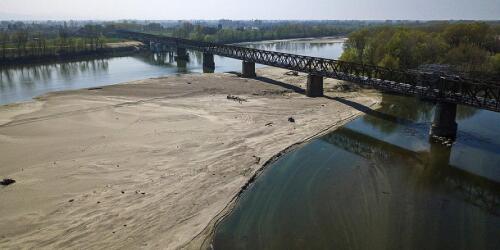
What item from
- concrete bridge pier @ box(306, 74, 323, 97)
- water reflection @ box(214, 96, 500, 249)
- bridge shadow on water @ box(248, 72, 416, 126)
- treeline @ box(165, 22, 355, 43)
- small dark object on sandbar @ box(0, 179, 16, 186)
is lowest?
water reflection @ box(214, 96, 500, 249)

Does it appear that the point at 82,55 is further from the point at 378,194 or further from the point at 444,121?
the point at 378,194

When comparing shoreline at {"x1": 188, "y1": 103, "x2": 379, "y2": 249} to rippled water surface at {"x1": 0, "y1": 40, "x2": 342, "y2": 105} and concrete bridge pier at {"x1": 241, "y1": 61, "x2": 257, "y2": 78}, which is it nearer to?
concrete bridge pier at {"x1": 241, "y1": 61, "x2": 257, "y2": 78}

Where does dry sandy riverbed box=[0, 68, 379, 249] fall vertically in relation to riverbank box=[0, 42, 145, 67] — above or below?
below

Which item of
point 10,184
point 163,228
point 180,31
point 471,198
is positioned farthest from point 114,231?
point 180,31

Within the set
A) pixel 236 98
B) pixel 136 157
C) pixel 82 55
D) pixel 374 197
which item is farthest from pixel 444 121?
pixel 82 55

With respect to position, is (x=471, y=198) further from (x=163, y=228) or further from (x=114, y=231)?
(x=114, y=231)

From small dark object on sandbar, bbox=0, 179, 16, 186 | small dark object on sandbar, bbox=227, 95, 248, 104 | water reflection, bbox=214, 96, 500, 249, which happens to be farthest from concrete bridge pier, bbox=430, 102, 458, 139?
small dark object on sandbar, bbox=0, 179, 16, 186
